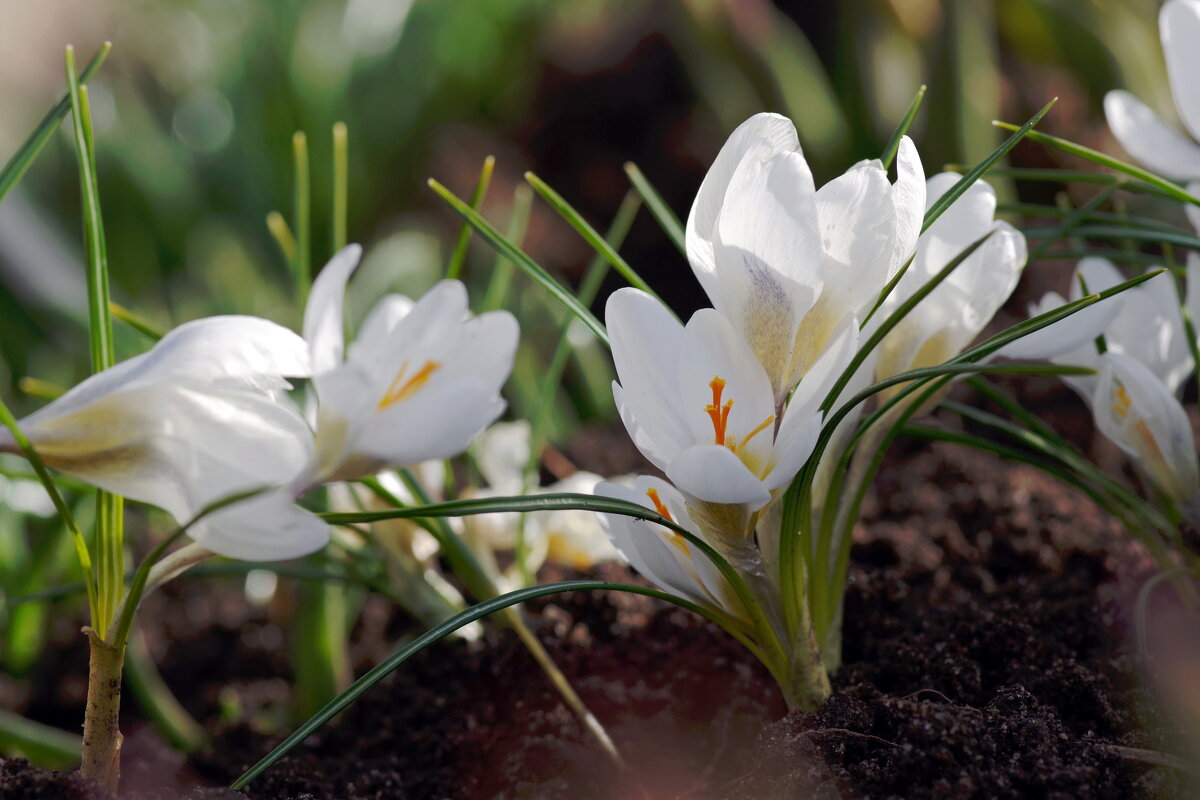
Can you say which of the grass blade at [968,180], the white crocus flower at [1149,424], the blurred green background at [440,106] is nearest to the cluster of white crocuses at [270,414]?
the grass blade at [968,180]

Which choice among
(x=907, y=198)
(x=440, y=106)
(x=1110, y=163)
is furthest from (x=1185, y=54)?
(x=440, y=106)

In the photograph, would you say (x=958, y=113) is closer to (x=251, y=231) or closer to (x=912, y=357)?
(x=912, y=357)

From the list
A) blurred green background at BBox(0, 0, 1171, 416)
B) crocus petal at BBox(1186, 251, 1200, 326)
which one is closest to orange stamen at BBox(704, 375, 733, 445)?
crocus petal at BBox(1186, 251, 1200, 326)

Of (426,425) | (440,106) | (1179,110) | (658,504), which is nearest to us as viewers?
(426,425)

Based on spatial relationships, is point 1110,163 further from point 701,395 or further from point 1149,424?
point 701,395

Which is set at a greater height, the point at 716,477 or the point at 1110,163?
the point at 1110,163

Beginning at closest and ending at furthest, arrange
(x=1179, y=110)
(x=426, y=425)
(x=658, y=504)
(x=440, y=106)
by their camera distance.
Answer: (x=426, y=425), (x=658, y=504), (x=1179, y=110), (x=440, y=106)

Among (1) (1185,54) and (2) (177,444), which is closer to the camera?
(2) (177,444)
